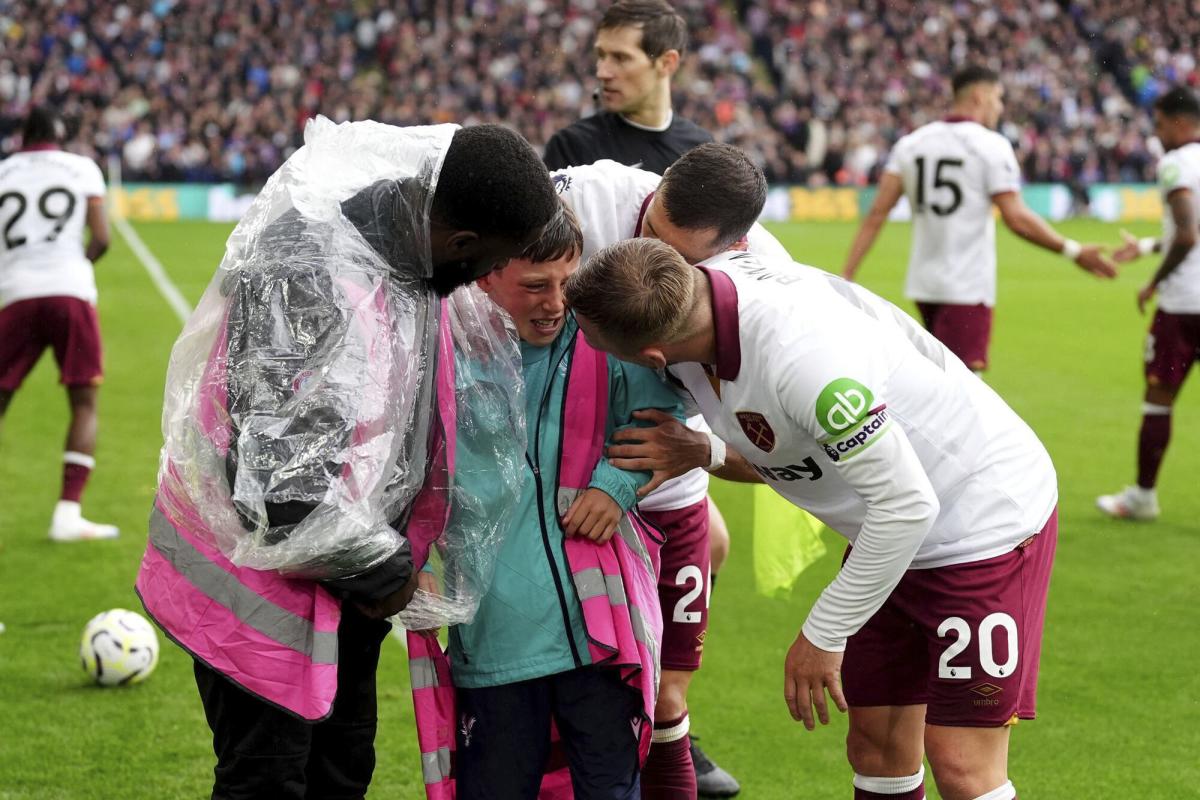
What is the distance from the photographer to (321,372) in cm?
264

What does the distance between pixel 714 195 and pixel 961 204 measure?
17.7ft

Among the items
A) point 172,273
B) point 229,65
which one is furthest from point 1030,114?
point 172,273

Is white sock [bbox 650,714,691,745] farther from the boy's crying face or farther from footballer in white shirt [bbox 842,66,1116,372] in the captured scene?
footballer in white shirt [bbox 842,66,1116,372]

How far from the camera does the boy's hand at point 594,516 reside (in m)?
3.04

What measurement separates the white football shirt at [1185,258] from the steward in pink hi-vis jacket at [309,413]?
20.1ft

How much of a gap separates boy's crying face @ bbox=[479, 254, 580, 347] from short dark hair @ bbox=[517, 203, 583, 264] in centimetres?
1

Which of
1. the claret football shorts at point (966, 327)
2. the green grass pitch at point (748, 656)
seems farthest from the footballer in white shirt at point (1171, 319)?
the claret football shorts at point (966, 327)

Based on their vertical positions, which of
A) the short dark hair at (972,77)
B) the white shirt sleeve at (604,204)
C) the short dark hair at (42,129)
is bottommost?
the short dark hair at (42,129)

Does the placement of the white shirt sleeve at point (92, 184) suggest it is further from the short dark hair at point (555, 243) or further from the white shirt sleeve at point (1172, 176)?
the white shirt sleeve at point (1172, 176)

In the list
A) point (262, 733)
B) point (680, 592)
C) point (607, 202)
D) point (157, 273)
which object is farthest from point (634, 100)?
point (157, 273)

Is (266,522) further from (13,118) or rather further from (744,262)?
(13,118)

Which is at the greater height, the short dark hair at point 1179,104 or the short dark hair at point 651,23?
the short dark hair at point 651,23

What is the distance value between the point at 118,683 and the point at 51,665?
0.44 m

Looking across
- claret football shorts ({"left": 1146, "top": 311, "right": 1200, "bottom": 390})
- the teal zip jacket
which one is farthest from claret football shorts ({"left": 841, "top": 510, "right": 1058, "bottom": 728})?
claret football shorts ({"left": 1146, "top": 311, "right": 1200, "bottom": 390})
